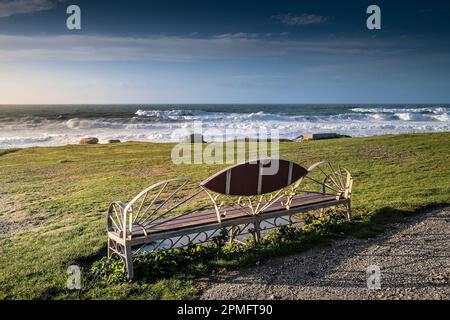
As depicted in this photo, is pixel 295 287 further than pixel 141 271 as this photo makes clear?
No

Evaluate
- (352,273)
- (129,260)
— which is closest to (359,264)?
(352,273)

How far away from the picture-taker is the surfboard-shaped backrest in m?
5.20

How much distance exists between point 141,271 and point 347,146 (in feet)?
47.4

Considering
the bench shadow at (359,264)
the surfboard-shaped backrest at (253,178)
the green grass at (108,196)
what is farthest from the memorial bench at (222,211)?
the bench shadow at (359,264)

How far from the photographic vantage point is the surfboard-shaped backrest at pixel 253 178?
5195 mm

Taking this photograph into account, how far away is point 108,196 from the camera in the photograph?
34.7 ft

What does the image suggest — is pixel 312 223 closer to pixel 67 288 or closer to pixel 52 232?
pixel 67 288

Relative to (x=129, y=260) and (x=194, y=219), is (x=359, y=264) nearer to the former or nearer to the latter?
(x=194, y=219)

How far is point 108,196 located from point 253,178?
20.3 feet

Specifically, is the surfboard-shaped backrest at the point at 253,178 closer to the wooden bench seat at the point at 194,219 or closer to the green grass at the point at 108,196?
the wooden bench seat at the point at 194,219

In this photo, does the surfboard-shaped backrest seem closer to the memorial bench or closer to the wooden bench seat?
the memorial bench

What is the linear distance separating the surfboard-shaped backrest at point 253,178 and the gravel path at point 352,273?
98cm

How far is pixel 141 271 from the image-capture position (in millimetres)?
4926
